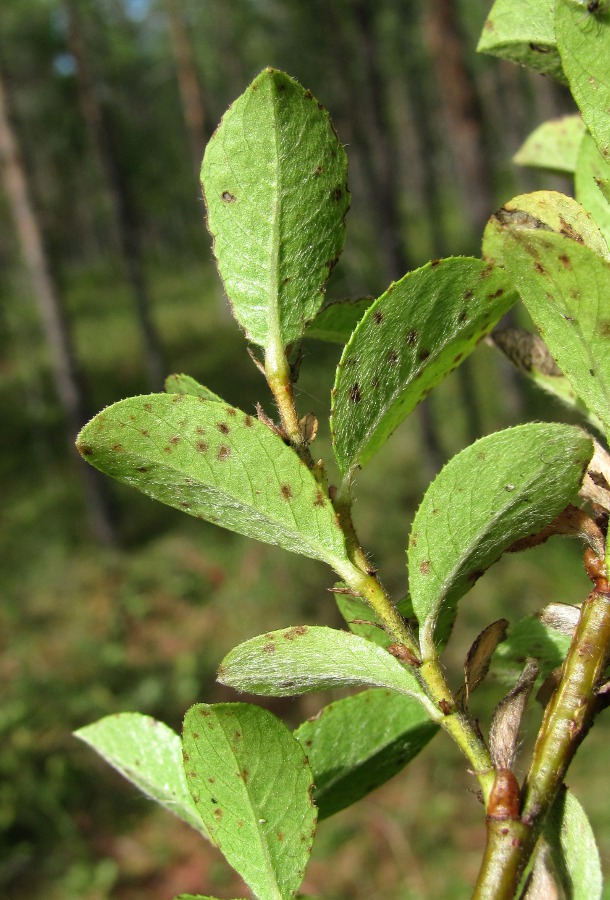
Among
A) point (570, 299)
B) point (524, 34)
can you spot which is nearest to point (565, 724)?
point (570, 299)

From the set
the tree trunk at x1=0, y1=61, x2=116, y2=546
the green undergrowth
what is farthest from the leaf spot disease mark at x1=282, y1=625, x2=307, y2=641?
the tree trunk at x1=0, y1=61, x2=116, y2=546

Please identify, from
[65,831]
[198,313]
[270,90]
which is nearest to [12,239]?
[198,313]

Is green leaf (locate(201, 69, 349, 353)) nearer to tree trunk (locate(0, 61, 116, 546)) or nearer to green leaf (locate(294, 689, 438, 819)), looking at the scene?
green leaf (locate(294, 689, 438, 819))

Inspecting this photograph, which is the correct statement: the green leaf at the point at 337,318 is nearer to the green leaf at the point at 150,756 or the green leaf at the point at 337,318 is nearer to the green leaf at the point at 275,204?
the green leaf at the point at 275,204

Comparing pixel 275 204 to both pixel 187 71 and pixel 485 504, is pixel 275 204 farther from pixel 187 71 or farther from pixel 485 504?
pixel 187 71

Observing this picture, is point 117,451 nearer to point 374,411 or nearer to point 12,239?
point 374,411

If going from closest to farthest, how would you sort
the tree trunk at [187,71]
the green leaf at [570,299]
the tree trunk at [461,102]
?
the green leaf at [570,299]
the tree trunk at [461,102]
the tree trunk at [187,71]

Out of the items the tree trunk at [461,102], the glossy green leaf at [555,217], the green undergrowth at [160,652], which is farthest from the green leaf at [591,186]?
the tree trunk at [461,102]

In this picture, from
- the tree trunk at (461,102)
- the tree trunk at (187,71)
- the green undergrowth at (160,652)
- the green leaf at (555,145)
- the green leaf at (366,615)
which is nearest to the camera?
the green leaf at (366,615)
